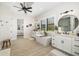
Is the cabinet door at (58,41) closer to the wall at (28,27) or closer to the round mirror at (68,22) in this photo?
the round mirror at (68,22)

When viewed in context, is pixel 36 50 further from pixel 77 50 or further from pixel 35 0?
pixel 35 0

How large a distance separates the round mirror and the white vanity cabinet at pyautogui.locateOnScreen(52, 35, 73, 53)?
0.81 feet

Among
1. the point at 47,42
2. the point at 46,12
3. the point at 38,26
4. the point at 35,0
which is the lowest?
the point at 47,42

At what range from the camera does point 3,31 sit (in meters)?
1.98

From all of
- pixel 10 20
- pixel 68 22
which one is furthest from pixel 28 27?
pixel 68 22

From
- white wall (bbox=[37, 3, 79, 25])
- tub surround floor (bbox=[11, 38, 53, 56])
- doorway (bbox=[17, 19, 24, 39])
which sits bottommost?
tub surround floor (bbox=[11, 38, 53, 56])

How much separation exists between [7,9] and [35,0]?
694mm

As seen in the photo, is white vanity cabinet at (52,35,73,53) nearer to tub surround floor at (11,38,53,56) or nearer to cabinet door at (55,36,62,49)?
cabinet door at (55,36,62,49)

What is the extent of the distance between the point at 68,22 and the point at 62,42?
0.52 metres

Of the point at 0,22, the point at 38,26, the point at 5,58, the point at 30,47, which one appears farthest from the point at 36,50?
the point at 0,22

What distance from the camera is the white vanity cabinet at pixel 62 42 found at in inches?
78.1

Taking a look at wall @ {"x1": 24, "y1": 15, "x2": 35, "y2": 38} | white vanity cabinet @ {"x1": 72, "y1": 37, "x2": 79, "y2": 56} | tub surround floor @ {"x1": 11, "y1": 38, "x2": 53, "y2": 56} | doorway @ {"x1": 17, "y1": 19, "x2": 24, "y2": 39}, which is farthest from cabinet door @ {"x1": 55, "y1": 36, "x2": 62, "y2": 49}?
doorway @ {"x1": 17, "y1": 19, "x2": 24, "y2": 39}

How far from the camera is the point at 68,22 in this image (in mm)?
1932

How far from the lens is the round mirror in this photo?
1.88 m
